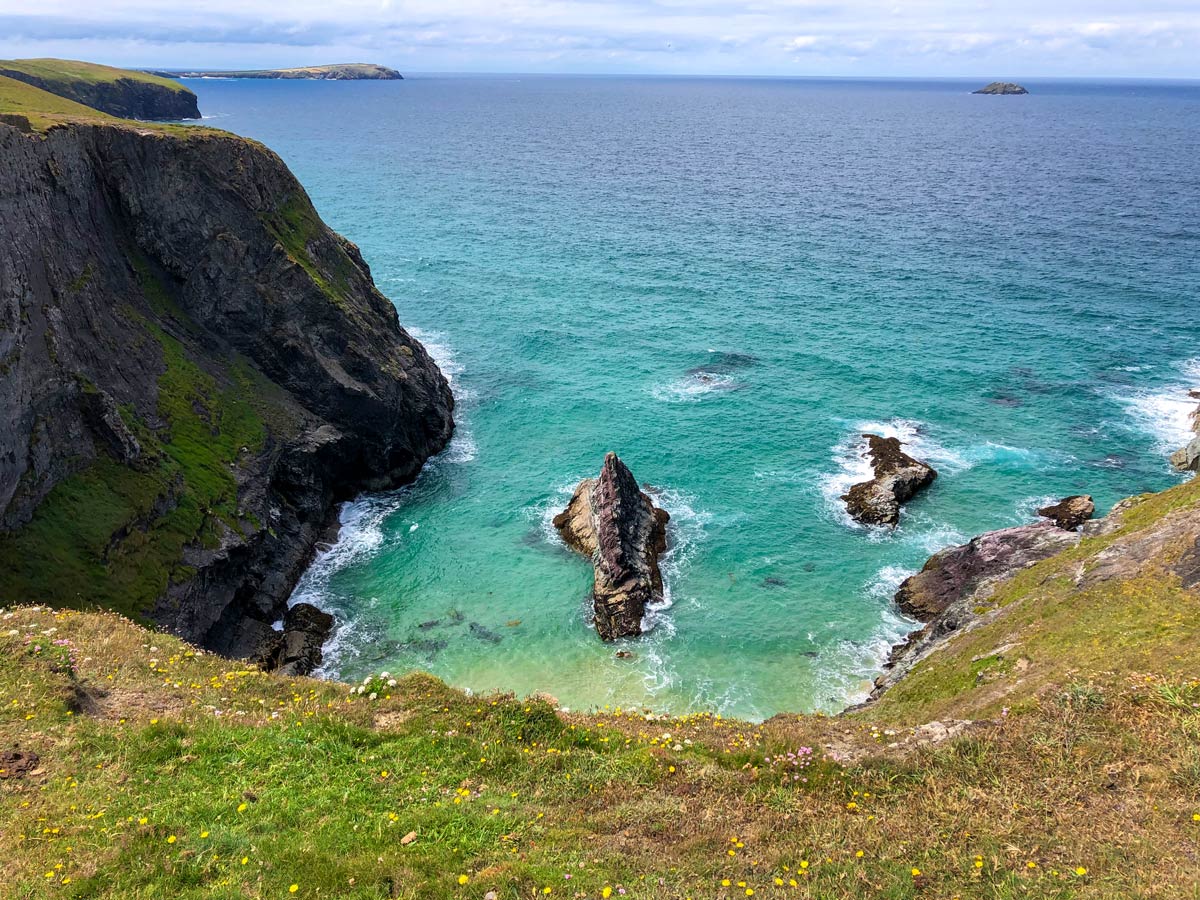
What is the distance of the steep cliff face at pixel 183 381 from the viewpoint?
39781 millimetres

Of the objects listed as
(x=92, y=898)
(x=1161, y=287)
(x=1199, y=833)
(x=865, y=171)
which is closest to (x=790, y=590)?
(x=1199, y=833)

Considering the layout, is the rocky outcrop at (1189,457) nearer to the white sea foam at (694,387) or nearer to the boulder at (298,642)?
the white sea foam at (694,387)

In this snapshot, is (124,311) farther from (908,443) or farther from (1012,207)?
(1012,207)

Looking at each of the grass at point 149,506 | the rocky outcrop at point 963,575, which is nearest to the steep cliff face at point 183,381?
the grass at point 149,506

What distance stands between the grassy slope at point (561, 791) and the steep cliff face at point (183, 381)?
14.7 meters

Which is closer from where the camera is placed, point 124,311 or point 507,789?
point 507,789

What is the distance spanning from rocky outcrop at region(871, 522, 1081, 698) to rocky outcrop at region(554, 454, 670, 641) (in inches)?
587

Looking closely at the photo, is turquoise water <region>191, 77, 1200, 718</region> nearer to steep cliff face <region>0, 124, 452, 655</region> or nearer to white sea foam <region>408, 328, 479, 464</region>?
white sea foam <region>408, 328, 479, 464</region>

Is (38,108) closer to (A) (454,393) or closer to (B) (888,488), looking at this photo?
(A) (454,393)

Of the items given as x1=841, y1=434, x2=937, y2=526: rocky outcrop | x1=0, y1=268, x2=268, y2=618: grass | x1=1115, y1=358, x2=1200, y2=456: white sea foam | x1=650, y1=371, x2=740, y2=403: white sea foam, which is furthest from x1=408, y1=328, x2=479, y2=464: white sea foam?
x1=1115, y1=358, x2=1200, y2=456: white sea foam

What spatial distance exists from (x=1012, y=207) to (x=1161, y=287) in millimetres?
50229

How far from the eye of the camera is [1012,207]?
14112 centimetres

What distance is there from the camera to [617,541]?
49.8m

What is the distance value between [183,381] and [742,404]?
47.2 metres
